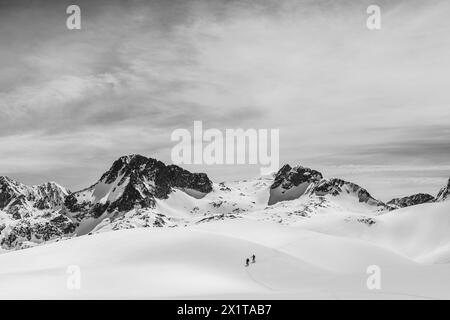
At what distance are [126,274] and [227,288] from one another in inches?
396

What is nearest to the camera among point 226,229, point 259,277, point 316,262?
point 259,277

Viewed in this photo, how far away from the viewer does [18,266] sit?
4956cm

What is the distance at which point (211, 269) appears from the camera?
159 ft

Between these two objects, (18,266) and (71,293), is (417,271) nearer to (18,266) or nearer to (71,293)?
(71,293)

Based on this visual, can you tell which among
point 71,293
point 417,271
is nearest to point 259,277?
point 417,271

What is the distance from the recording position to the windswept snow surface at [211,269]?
34.6m

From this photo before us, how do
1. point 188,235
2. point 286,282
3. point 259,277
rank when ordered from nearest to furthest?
point 286,282, point 259,277, point 188,235

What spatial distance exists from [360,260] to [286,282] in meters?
24.4

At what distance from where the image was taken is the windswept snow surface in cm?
3462

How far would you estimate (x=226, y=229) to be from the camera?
78.1 metres
